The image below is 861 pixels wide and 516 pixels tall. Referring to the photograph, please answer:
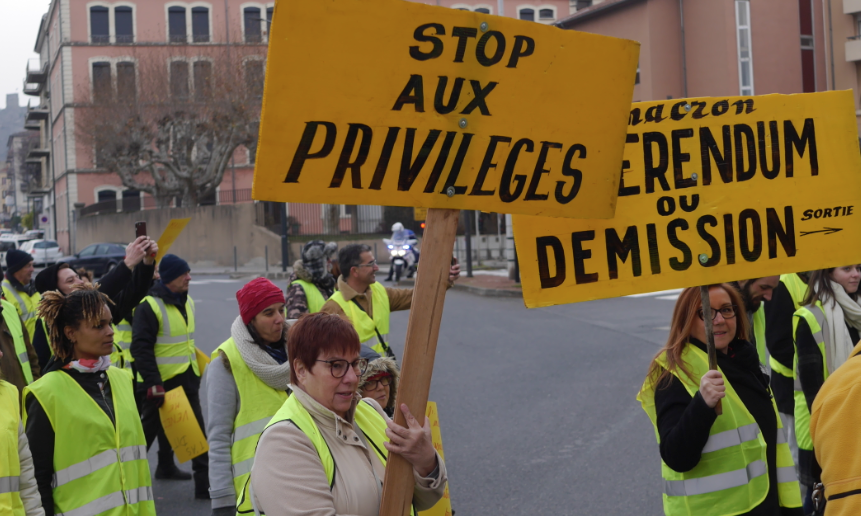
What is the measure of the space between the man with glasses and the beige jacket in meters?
2.81

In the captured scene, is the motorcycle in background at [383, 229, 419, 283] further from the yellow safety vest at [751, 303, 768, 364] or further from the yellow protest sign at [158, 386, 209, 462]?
the yellow safety vest at [751, 303, 768, 364]

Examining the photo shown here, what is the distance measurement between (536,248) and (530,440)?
480 centimetres

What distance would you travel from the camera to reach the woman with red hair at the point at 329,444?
7.78 feet

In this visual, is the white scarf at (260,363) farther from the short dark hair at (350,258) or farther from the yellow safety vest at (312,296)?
the yellow safety vest at (312,296)

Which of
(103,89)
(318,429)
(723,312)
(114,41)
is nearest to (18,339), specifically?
(318,429)

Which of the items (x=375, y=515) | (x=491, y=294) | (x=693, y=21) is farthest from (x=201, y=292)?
(x=375, y=515)

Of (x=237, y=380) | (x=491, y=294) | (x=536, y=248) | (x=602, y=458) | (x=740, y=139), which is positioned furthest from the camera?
(x=491, y=294)

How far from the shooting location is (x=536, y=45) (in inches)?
99.0

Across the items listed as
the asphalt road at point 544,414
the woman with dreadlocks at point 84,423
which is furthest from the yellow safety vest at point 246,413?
the asphalt road at point 544,414

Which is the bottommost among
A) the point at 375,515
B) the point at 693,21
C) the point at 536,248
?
the point at 375,515

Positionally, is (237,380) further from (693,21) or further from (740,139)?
(693,21)

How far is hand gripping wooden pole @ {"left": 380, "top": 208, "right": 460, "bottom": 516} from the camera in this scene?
7.77 ft

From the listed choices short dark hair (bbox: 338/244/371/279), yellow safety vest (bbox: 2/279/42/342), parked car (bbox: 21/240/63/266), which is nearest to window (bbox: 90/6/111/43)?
parked car (bbox: 21/240/63/266)

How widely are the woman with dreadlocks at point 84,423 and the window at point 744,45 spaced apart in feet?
101
